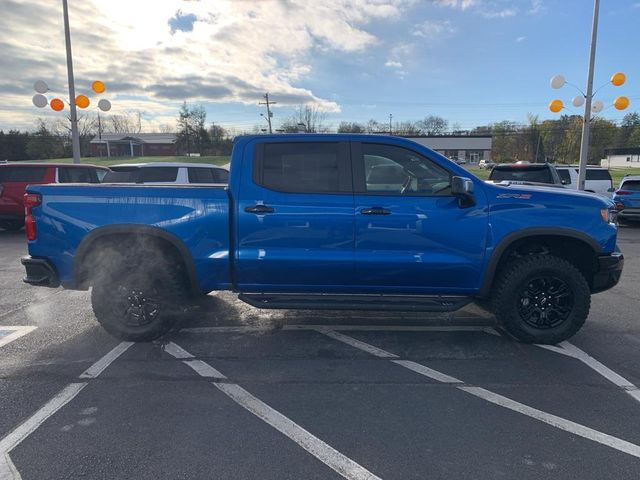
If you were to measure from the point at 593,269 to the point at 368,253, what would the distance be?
7.60ft

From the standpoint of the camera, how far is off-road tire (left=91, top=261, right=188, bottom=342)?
4.37m

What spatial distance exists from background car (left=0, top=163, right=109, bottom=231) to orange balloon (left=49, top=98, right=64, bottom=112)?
4.98 metres

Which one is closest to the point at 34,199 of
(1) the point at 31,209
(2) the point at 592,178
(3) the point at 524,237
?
(1) the point at 31,209

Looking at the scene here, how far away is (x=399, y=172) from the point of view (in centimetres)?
432

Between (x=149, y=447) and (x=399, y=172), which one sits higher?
(x=399, y=172)

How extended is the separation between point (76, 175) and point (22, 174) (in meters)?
1.24

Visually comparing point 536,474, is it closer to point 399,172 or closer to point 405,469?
point 405,469

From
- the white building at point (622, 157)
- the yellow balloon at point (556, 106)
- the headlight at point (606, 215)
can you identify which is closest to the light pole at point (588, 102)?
the yellow balloon at point (556, 106)

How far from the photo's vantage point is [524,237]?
4.21 metres

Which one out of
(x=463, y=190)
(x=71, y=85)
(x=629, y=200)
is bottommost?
(x=629, y=200)

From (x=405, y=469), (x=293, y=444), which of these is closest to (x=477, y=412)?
(x=405, y=469)

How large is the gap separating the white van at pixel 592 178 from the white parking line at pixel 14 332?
15.7m

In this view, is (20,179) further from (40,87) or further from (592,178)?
(592,178)

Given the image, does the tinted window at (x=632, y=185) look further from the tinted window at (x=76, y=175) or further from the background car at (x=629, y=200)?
the tinted window at (x=76, y=175)
